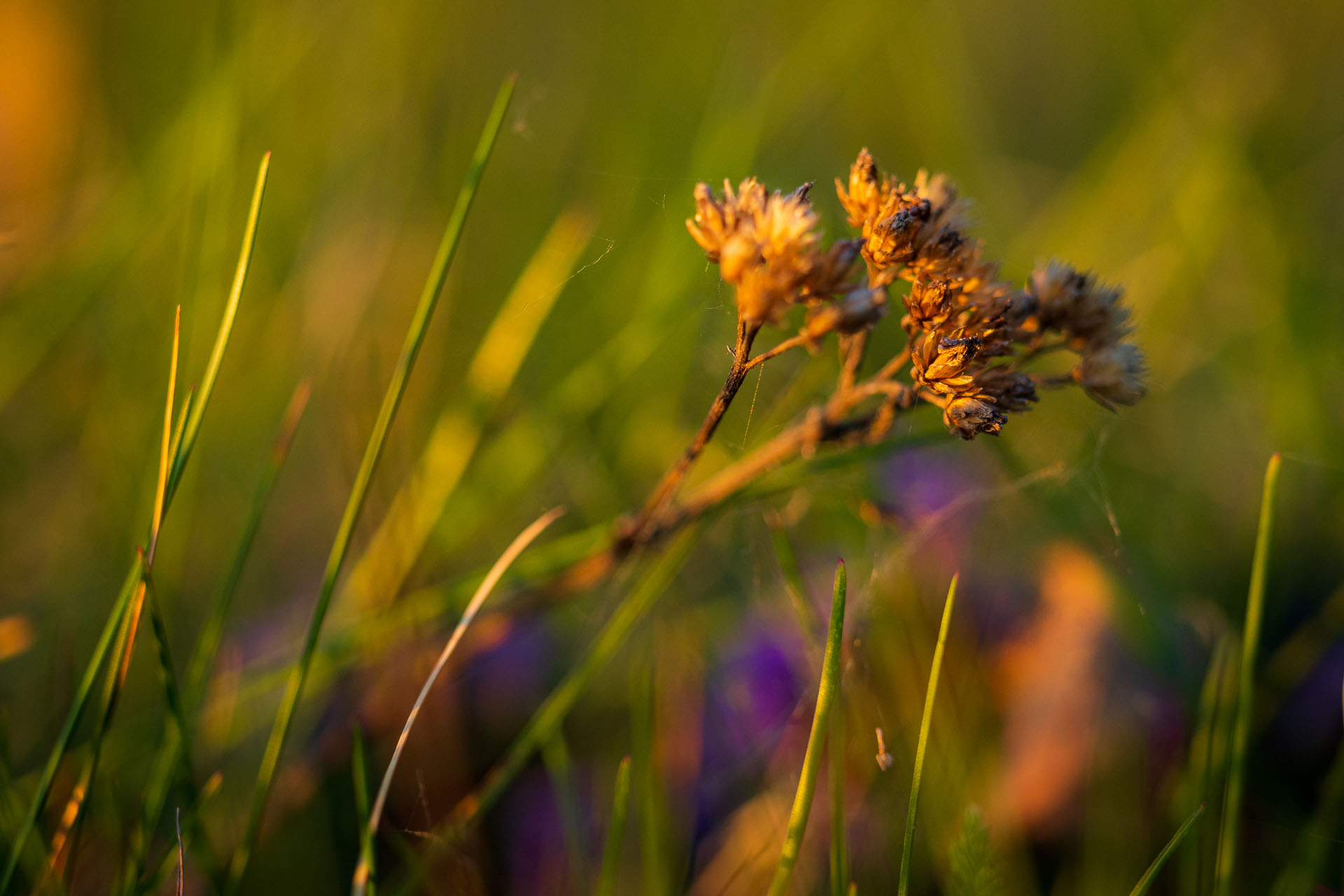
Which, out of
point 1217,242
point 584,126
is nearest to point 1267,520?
point 1217,242

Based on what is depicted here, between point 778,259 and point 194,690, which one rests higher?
point 778,259

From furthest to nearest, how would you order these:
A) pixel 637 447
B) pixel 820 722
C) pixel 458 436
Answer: pixel 637 447 < pixel 458 436 < pixel 820 722

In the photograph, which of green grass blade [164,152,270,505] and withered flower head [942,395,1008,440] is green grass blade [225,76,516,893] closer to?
green grass blade [164,152,270,505]

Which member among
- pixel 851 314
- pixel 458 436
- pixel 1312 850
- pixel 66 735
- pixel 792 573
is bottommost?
pixel 1312 850

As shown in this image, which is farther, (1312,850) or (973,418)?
(1312,850)

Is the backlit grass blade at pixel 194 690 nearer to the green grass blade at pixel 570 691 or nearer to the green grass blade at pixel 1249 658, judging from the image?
the green grass blade at pixel 570 691

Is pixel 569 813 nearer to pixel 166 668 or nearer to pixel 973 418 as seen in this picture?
pixel 166 668

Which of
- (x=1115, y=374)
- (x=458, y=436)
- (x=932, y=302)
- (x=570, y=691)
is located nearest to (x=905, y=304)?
(x=932, y=302)
